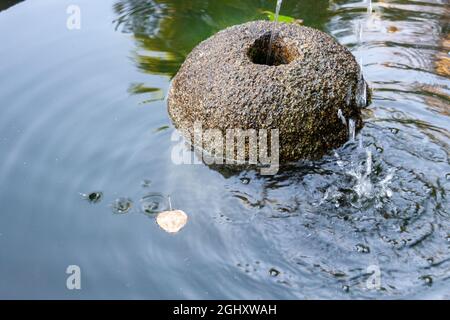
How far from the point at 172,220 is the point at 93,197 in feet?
2.43

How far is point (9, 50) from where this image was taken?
21.7 ft

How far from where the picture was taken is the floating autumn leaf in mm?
4203

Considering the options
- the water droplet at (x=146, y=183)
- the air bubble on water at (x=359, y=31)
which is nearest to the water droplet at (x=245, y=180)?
the water droplet at (x=146, y=183)

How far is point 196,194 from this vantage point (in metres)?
4.51

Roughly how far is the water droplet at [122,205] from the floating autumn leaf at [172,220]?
0.29 meters

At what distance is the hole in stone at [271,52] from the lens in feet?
15.9

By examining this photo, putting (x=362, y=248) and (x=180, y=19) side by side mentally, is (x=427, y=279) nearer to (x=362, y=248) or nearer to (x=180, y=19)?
(x=362, y=248)

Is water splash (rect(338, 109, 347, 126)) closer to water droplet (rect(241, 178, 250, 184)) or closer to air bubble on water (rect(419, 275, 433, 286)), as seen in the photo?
water droplet (rect(241, 178, 250, 184))

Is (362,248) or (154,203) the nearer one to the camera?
(362,248)

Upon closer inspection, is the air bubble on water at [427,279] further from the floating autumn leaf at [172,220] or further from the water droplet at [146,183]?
the water droplet at [146,183]

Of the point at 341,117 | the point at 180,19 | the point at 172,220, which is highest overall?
the point at 180,19

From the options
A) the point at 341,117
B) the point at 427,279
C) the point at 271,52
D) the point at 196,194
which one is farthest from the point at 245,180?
the point at 427,279

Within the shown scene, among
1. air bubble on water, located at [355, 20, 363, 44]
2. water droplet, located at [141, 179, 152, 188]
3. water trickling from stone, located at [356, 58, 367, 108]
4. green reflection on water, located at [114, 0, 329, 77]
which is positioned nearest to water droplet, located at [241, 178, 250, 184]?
water droplet, located at [141, 179, 152, 188]

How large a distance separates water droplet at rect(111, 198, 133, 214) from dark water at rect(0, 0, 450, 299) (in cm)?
1
